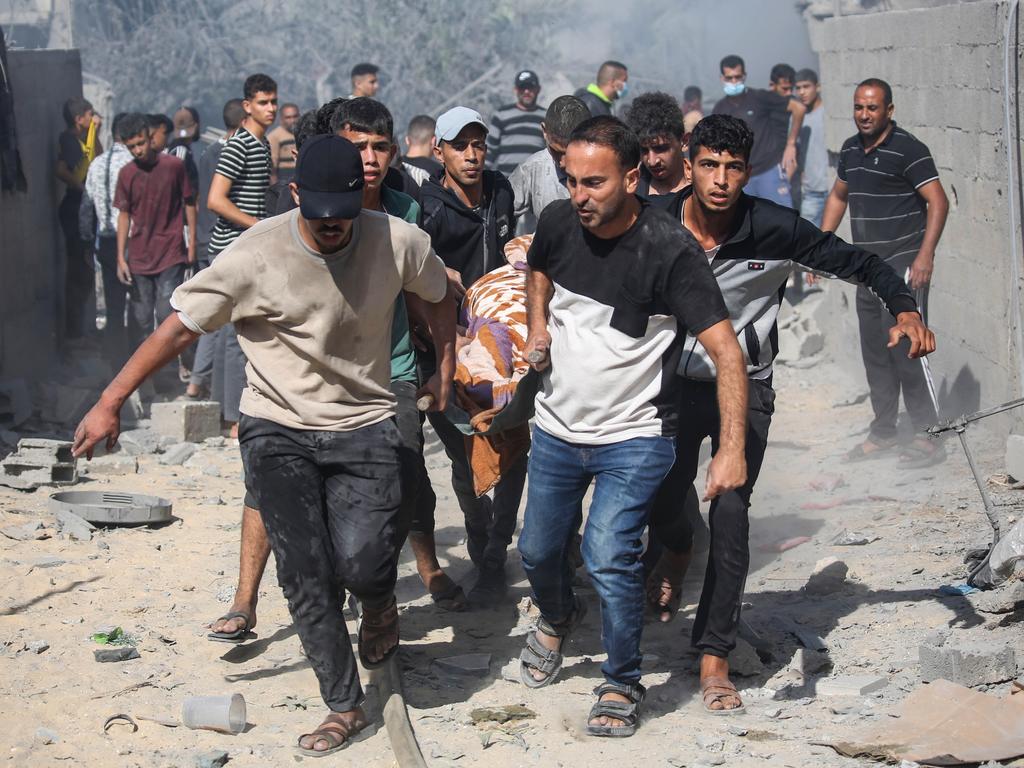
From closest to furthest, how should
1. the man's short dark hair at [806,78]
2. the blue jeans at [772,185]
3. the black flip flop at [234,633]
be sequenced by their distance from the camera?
the black flip flop at [234,633] → the blue jeans at [772,185] → the man's short dark hair at [806,78]

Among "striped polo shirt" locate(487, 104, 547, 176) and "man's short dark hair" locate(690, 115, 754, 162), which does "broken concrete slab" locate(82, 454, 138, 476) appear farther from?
"man's short dark hair" locate(690, 115, 754, 162)

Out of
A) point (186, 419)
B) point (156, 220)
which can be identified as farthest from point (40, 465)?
point (156, 220)

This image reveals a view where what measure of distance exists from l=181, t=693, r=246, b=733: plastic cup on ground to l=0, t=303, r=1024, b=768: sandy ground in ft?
0.14

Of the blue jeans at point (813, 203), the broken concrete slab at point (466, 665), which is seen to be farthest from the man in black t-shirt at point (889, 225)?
the blue jeans at point (813, 203)

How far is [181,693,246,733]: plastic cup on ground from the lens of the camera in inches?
183

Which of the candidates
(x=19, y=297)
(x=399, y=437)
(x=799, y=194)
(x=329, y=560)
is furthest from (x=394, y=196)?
(x=799, y=194)

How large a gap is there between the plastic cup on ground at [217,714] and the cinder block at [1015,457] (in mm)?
4153

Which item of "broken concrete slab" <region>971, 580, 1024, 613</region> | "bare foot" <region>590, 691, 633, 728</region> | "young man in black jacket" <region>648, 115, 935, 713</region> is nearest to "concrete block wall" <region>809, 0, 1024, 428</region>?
"broken concrete slab" <region>971, 580, 1024, 613</region>

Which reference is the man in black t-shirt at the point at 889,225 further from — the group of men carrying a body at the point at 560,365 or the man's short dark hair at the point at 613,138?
the man's short dark hair at the point at 613,138

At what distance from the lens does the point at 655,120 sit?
6066mm

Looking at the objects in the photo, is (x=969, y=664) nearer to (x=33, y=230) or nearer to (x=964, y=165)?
(x=964, y=165)

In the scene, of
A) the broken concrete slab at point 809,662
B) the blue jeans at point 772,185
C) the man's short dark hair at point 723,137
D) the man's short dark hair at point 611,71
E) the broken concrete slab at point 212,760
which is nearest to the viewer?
the broken concrete slab at point 212,760

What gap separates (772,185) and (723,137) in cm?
894

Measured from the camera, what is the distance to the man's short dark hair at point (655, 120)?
6066mm
